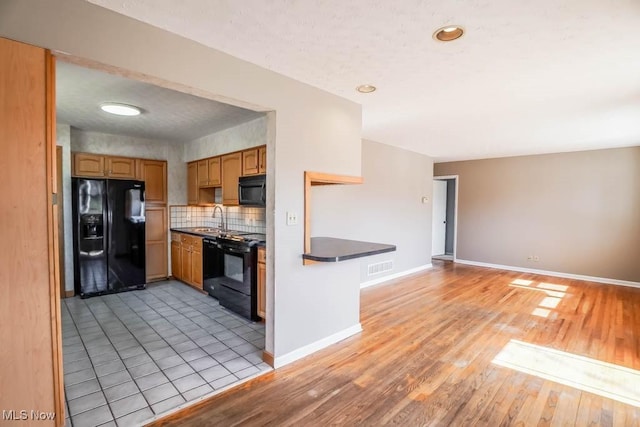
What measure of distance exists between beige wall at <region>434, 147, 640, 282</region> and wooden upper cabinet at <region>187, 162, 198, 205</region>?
19.0ft

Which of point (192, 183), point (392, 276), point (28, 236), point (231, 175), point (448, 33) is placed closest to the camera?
point (28, 236)

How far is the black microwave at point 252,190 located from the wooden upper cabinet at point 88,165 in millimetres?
2420

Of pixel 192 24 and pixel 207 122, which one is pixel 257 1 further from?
pixel 207 122

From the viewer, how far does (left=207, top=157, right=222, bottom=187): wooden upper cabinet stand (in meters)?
4.68

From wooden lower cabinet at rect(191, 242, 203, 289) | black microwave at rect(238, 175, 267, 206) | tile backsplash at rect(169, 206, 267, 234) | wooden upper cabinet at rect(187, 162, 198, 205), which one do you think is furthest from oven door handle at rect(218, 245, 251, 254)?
wooden upper cabinet at rect(187, 162, 198, 205)

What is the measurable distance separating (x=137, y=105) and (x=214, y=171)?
1.56 m

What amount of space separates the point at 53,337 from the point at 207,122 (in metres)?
3.09

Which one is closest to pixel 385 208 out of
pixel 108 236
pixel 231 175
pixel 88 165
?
pixel 231 175

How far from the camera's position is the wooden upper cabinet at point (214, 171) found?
4.68 metres

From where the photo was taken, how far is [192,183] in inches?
212

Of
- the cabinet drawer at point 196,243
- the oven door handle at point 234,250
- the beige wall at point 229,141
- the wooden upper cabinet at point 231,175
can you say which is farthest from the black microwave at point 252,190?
the cabinet drawer at point 196,243

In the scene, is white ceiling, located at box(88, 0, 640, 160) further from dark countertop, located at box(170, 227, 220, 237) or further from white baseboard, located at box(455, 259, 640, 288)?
white baseboard, located at box(455, 259, 640, 288)

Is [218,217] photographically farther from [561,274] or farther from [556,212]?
[561,274]

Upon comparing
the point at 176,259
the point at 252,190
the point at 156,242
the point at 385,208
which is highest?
the point at 252,190
